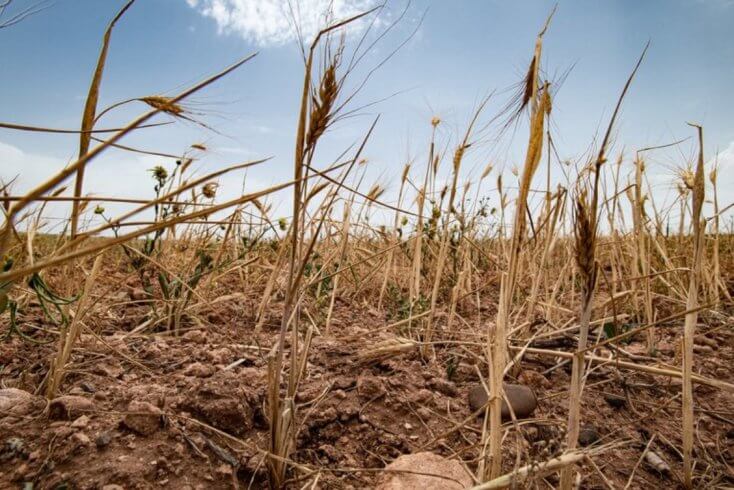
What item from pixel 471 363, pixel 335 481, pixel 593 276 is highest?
pixel 593 276

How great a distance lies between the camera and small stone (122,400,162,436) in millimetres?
1007

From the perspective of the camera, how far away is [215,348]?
5.05 feet

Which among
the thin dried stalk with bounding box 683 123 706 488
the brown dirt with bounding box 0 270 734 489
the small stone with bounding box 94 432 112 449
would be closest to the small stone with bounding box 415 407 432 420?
the brown dirt with bounding box 0 270 734 489

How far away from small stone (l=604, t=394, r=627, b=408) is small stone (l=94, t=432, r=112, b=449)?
1.39m

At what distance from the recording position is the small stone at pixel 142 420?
1.01m

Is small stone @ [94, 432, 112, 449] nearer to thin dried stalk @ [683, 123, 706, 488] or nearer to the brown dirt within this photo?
the brown dirt

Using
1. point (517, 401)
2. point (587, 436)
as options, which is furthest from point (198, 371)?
point (587, 436)

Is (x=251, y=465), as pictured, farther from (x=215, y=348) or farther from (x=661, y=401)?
(x=661, y=401)

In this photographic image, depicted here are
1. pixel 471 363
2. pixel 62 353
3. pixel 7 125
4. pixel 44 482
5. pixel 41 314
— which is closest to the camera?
pixel 7 125

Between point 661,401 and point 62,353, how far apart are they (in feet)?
5.66

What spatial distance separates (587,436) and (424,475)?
572 mm

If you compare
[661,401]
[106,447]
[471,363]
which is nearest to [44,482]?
[106,447]

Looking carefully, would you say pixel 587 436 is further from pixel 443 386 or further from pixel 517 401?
pixel 443 386

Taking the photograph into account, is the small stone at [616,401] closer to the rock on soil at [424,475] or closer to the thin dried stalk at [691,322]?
the thin dried stalk at [691,322]
